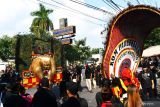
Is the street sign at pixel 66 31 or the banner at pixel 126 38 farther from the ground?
the street sign at pixel 66 31

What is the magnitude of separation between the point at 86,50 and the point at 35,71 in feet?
200

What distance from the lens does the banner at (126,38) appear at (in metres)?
11.8

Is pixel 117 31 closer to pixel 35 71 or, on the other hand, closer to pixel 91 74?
pixel 35 71

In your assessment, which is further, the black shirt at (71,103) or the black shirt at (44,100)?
the black shirt at (44,100)

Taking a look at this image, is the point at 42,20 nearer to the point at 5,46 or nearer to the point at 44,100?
the point at 5,46

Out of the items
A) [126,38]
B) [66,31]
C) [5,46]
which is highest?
[5,46]

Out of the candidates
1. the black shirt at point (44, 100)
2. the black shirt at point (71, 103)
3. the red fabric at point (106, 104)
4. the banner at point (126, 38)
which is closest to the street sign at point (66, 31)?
the banner at point (126, 38)

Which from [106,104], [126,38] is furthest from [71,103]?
[126,38]

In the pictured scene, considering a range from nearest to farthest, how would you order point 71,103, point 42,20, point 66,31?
point 71,103, point 66,31, point 42,20

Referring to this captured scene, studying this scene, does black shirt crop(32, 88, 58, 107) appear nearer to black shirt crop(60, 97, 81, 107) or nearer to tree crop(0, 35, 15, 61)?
black shirt crop(60, 97, 81, 107)

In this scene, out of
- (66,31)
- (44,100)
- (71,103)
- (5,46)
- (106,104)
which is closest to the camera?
(71,103)

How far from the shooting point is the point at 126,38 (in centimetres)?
1220

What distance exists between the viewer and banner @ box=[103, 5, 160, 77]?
38.7 ft

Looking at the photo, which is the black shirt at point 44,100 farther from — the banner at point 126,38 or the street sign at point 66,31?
the street sign at point 66,31
